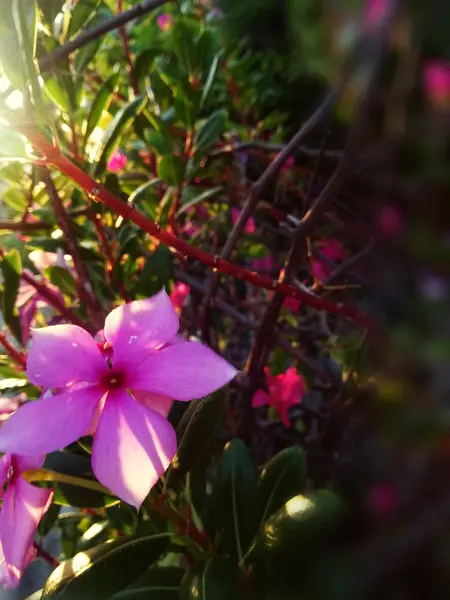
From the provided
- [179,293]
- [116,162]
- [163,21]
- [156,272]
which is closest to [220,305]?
[179,293]

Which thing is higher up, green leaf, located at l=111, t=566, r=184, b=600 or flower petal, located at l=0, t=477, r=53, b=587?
flower petal, located at l=0, t=477, r=53, b=587

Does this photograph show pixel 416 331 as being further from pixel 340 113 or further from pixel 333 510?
pixel 333 510

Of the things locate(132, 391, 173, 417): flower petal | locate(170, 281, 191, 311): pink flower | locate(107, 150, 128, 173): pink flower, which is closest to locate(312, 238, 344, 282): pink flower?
locate(170, 281, 191, 311): pink flower

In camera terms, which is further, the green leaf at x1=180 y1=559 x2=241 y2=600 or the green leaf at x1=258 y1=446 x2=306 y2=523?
the green leaf at x1=258 y1=446 x2=306 y2=523

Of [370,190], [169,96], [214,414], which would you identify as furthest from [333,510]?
[370,190]

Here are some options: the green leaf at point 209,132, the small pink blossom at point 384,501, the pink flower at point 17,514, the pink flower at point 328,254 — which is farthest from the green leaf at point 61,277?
the small pink blossom at point 384,501

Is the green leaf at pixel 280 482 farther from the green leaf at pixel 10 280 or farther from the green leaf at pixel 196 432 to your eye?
the green leaf at pixel 10 280

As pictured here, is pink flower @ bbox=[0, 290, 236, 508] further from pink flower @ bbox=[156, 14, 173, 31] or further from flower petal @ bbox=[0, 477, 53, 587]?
pink flower @ bbox=[156, 14, 173, 31]
